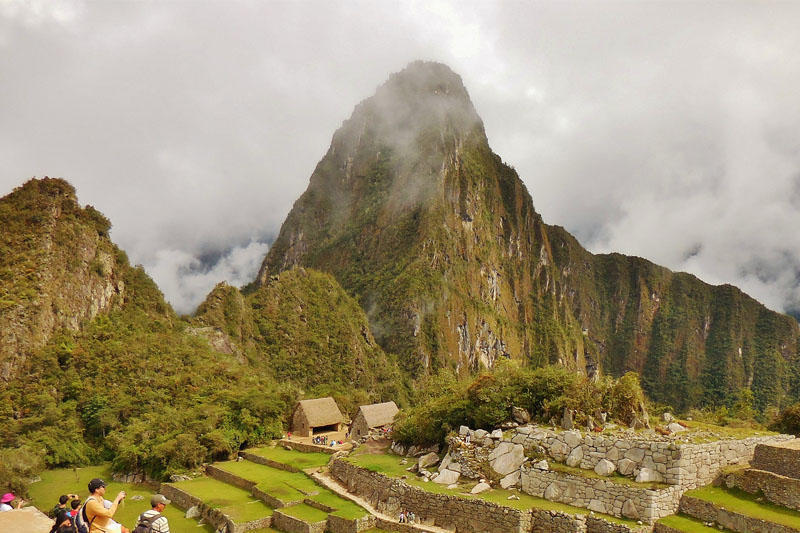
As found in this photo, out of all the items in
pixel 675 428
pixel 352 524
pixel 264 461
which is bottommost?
pixel 264 461

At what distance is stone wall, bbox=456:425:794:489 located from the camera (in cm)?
1116

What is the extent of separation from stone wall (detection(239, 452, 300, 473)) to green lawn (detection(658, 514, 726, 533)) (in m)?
14.9

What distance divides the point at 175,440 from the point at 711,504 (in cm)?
2176

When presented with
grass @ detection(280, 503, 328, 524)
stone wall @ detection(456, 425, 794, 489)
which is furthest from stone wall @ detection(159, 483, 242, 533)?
stone wall @ detection(456, 425, 794, 489)

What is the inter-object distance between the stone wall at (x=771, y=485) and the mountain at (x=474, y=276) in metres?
60.1

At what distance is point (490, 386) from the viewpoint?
16.0m

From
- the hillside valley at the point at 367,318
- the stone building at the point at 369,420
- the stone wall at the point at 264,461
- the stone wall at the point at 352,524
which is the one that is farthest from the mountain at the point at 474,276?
the stone wall at the point at 352,524

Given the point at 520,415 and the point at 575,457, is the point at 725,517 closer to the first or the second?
the point at 575,457

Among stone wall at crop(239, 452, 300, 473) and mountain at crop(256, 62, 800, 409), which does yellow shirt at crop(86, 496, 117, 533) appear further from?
mountain at crop(256, 62, 800, 409)

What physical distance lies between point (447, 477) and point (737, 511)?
6739mm

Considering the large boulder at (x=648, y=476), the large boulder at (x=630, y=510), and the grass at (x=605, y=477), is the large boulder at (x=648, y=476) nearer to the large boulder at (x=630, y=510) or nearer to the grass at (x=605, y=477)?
the grass at (x=605, y=477)

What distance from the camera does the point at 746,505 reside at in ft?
33.9

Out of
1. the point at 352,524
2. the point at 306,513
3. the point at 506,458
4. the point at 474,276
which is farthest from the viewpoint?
the point at 474,276

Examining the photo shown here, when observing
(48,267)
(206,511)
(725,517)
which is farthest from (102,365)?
(725,517)
